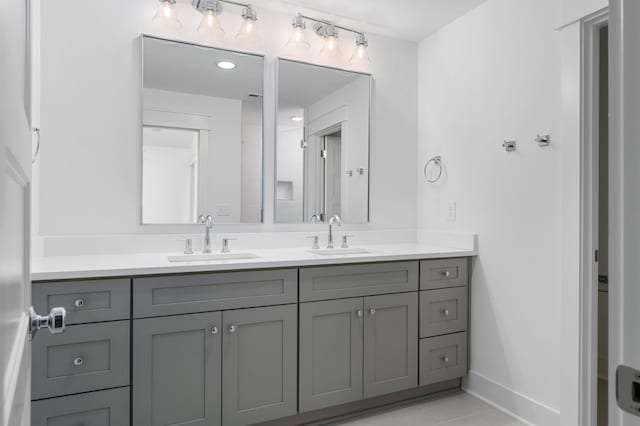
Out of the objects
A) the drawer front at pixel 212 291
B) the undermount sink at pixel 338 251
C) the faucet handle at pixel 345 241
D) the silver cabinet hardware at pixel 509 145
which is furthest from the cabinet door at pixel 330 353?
the silver cabinet hardware at pixel 509 145

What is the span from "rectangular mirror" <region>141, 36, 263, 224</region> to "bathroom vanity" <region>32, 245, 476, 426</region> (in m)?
0.42

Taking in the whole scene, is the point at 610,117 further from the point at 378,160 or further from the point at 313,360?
the point at 378,160

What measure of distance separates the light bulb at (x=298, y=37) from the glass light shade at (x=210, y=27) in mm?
433

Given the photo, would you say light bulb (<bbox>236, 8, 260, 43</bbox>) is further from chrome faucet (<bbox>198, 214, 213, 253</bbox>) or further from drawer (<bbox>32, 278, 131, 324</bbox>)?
drawer (<bbox>32, 278, 131, 324</bbox>)

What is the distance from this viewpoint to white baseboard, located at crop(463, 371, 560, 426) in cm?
205

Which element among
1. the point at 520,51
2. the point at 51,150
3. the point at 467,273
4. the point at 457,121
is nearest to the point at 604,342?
the point at 467,273

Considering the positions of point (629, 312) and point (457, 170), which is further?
point (457, 170)

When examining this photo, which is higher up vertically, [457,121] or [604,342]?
[457,121]

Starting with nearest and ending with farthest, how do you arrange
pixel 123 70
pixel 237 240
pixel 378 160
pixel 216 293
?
1. pixel 216 293
2. pixel 123 70
3. pixel 237 240
4. pixel 378 160

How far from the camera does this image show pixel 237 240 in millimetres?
2396

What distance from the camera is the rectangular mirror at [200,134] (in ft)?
7.31

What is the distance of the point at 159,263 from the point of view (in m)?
→ 1.80

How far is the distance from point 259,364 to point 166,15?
6.26ft

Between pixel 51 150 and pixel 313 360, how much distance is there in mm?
1698
